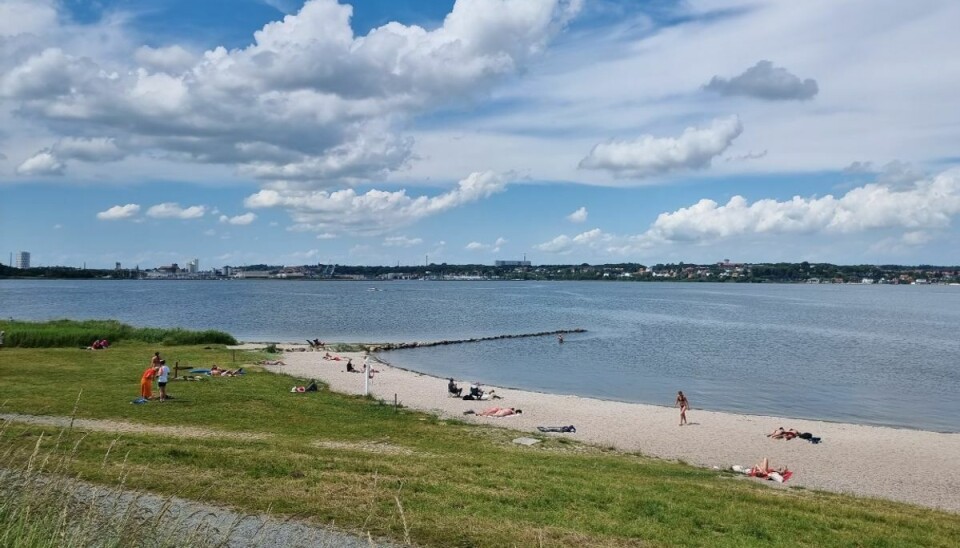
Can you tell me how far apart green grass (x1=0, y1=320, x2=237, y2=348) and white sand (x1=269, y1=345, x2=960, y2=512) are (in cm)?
1575

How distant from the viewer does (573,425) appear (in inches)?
1085

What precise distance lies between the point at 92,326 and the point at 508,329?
160 feet

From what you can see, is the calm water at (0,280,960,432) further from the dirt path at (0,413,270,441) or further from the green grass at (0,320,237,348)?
the dirt path at (0,413,270,441)

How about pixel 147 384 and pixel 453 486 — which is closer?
pixel 453 486

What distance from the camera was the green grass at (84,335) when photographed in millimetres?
41500

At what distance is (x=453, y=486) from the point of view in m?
12.5

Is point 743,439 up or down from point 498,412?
down

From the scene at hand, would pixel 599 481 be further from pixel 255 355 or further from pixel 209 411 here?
pixel 255 355

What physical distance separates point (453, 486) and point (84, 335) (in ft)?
133

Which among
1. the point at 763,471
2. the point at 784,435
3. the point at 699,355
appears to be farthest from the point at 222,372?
the point at 699,355

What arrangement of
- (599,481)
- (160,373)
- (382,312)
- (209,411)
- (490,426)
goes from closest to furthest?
(599,481)
(209,411)
(160,373)
(490,426)
(382,312)

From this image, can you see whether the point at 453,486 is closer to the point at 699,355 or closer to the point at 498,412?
the point at 498,412

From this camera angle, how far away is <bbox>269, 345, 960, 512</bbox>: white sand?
20812 mm

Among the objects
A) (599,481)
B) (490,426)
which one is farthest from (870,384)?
(599,481)
